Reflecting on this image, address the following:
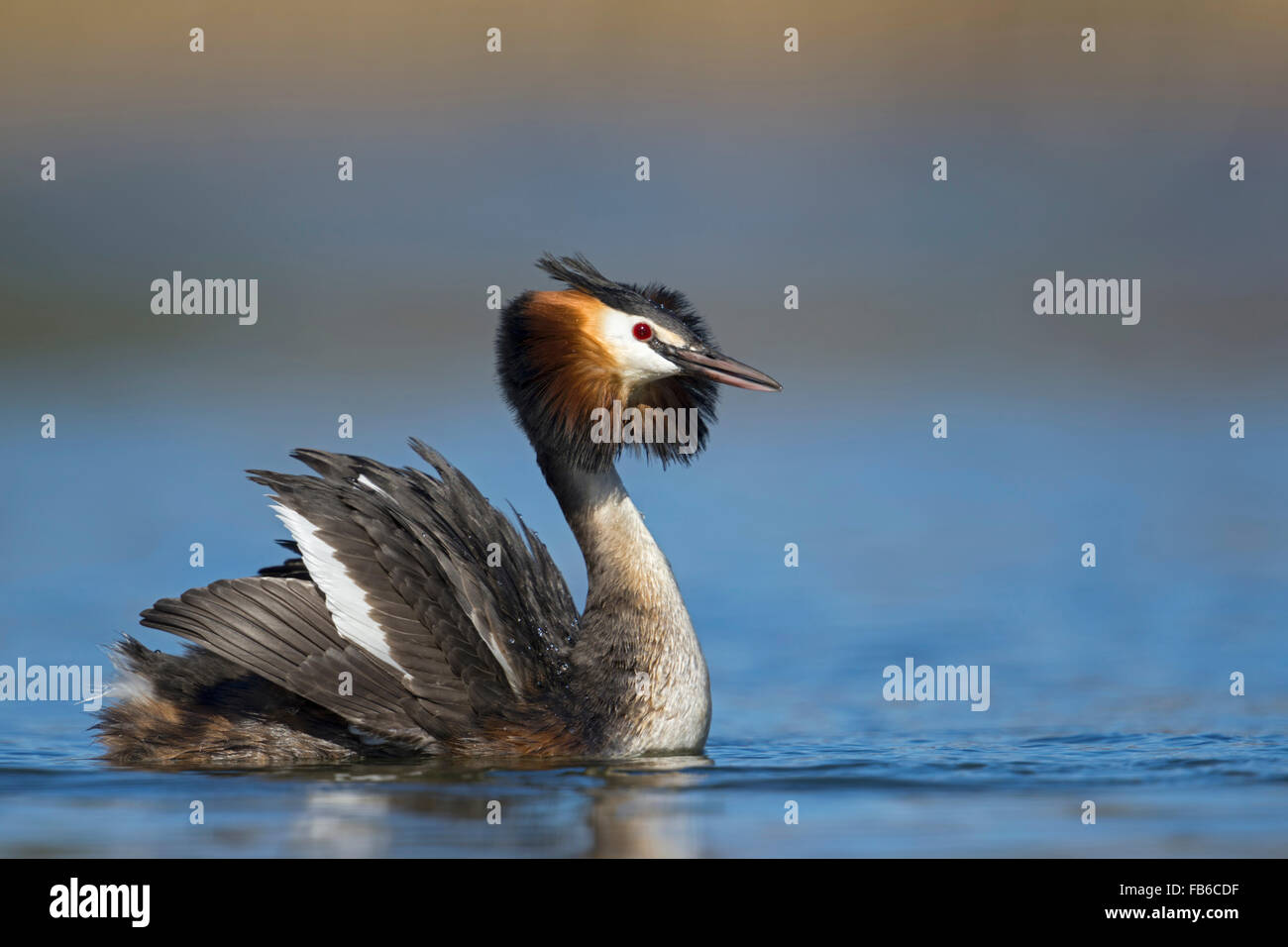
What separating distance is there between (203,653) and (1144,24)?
16.1m

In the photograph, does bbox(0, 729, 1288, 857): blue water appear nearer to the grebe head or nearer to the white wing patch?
the white wing patch

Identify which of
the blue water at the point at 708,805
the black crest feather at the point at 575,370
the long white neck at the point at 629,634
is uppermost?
the black crest feather at the point at 575,370

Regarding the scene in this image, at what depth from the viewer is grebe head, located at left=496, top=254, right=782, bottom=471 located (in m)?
10.2

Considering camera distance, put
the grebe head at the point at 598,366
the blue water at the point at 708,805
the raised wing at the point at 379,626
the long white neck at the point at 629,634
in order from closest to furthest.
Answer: the blue water at the point at 708,805
the raised wing at the point at 379,626
the long white neck at the point at 629,634
the grebe head at the point at 598,366

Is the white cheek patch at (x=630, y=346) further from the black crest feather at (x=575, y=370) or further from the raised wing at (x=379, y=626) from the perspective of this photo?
the raised wing at (x=379, y=626)

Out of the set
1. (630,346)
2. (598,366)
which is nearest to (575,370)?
(598,366)

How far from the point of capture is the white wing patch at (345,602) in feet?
31.7

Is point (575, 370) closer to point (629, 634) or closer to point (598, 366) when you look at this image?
point (598, 366)

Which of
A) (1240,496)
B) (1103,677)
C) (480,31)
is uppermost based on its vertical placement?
(480,31)

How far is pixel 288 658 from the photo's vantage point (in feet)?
31.5

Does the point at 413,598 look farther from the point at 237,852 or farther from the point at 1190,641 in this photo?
the point at 1190,641

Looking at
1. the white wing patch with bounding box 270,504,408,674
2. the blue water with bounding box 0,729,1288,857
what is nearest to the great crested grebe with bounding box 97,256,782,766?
the white wing patch with bounding box 270,504,408,674

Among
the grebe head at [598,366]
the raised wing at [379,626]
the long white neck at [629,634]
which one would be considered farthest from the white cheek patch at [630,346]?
the raised wing at [379,626]
